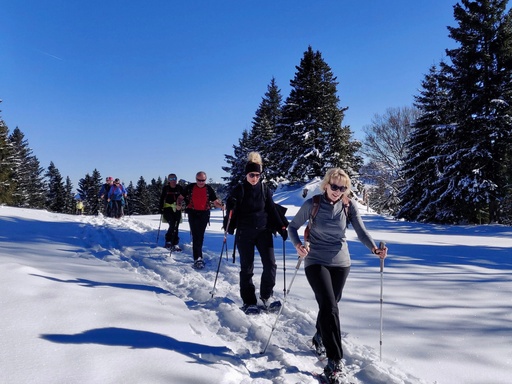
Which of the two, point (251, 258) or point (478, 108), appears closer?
point (251, 258)

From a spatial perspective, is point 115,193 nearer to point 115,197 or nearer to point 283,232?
point 115,197

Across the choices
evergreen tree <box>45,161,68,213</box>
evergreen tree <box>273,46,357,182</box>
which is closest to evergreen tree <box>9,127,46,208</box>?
evergreen tree <box>45,161,68,213</box>

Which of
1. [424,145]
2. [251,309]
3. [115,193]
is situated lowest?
[251,309]

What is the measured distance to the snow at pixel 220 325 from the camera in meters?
3.06

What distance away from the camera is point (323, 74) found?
32.3 m

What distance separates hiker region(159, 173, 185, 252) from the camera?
923cm

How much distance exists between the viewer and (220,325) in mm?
4422

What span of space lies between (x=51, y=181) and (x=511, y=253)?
81.7 m

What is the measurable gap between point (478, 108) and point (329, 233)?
20006mm

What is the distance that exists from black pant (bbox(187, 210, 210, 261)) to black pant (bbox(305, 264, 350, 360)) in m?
4.45

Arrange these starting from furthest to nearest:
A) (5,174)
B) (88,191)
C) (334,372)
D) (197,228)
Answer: (88,191) → (5,174) → (197,228) → (334,372)

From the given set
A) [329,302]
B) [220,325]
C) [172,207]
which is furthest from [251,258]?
[172,207]

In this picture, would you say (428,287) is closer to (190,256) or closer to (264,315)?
(264,315)

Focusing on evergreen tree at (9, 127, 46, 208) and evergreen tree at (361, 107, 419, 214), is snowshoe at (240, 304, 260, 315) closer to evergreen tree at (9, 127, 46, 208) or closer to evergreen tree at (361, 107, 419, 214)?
evergreen tree at (361, 107, 419, 214)
